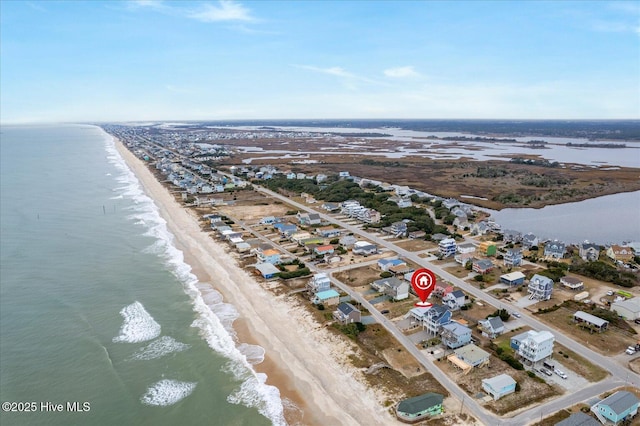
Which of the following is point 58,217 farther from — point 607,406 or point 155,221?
point 607,406

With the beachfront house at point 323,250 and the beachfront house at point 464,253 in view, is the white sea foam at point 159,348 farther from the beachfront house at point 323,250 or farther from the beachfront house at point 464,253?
the beachfront house at point 464,253

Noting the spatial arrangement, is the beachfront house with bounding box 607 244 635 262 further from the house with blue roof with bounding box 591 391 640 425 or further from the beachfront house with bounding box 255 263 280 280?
the beachfront house with bounding box 255 263 280 280

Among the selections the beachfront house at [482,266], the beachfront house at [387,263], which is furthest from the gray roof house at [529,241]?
the beachfront house at [387,263]

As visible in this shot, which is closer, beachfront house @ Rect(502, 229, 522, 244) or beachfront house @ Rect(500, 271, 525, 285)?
beachfront house @ Rect(500, 271, 525, 285)

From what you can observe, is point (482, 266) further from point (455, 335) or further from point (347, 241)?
point (347, 241)

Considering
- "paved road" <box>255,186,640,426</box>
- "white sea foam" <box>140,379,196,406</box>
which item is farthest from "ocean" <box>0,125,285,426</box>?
"paved road" <box>255,186,640,426</box>

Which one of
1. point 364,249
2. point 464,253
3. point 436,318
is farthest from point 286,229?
point 436,318
